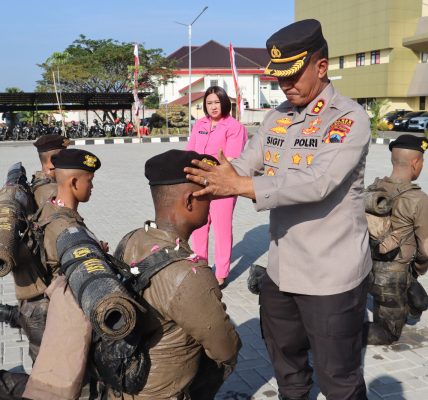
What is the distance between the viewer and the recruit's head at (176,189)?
2.08 metres

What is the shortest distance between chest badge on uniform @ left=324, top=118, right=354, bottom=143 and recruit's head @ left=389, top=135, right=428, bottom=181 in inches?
62.1

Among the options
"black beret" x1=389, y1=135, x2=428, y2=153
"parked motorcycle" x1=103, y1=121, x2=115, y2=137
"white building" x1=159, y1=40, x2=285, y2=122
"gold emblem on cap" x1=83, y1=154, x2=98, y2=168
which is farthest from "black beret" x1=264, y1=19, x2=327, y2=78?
"white building" x1=159, y1=40, x2=285, y2=122

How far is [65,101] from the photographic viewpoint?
95.9 ft

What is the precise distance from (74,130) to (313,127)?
29040 mm

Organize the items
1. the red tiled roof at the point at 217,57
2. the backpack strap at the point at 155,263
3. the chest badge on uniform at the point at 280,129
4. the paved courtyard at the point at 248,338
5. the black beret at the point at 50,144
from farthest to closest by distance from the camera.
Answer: the red tiled roof at the point at 217,57 < the black beret at the point at 50,144 < the paved courtyard at the point at 248,338 < the chest badge on uniform at the point at 280,129 < the backpack strap at the point at 155,263

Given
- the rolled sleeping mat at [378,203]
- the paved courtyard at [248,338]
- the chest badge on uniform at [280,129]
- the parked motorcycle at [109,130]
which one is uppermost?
the chest badge on uniform at [280,129]

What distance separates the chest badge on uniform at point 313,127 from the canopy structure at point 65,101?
88.2 ft

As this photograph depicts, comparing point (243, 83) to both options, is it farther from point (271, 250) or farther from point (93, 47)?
point (271, 250)

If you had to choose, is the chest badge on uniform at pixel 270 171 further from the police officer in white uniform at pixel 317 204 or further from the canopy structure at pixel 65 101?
the canopy structure at pixel 65 101

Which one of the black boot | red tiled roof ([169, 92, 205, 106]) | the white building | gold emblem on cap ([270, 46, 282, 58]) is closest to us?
gold emblem on cap ([270, 46, 282, 58])

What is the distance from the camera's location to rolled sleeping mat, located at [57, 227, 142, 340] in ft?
5.04

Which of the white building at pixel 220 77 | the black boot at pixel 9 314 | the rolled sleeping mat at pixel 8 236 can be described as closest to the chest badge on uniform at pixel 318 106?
the rolled sleeping mat at pixel 8 236

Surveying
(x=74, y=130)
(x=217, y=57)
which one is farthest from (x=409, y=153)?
(x=217, y=57)

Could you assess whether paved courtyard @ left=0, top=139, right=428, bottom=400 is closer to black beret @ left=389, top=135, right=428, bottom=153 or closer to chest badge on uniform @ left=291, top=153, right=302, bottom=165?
black beret @ left=389, top=135, right=428, bottom=153
